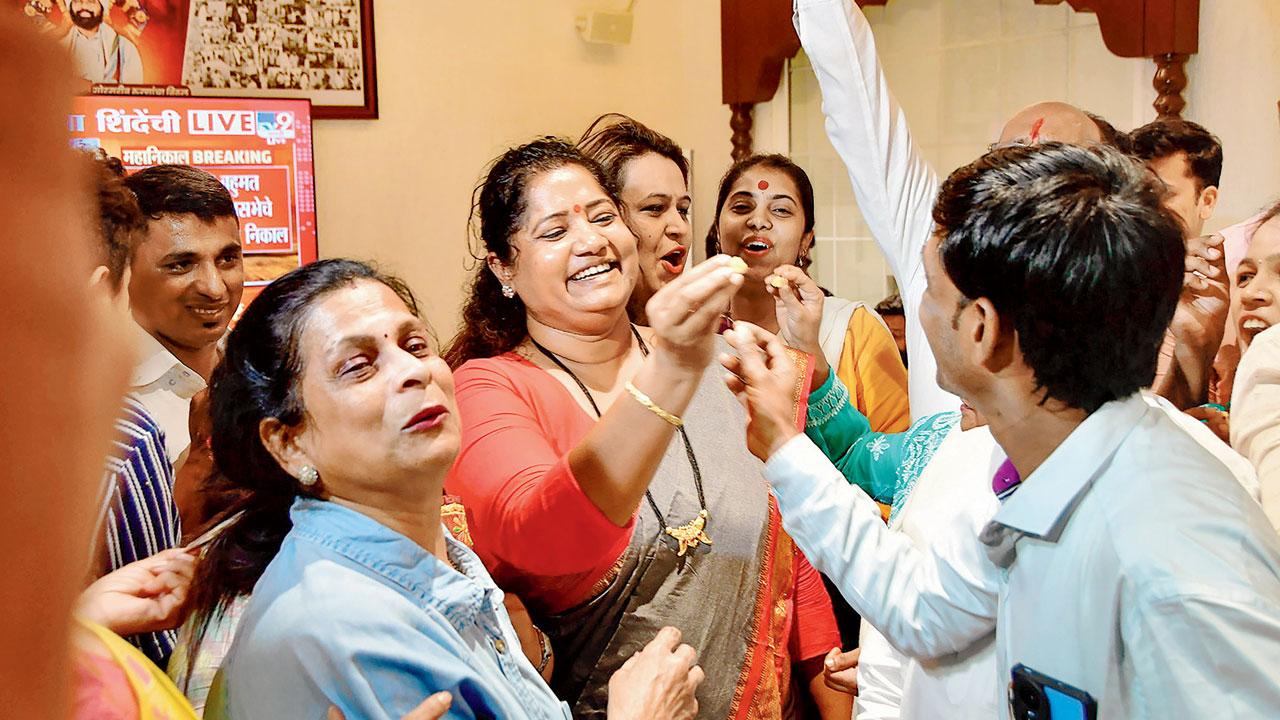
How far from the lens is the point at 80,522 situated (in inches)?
9.5

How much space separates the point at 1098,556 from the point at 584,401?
906mm

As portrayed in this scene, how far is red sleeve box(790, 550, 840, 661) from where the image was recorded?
1815mm

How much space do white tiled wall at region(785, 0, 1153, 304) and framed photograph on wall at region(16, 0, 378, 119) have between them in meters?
1.79

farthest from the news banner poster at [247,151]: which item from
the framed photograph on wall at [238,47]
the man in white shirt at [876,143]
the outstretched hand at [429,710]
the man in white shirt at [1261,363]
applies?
the man in white shirt at [1261,363]

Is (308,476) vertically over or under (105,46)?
under

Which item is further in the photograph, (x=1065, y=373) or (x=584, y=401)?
(x=584, y=401)

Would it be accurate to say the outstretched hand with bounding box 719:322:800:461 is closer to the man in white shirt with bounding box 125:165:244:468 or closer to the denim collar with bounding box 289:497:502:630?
the denim collar with bounding box 289:497:502:630

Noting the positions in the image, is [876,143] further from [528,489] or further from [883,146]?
[528,489]

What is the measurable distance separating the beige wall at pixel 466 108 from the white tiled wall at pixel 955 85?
0.58m

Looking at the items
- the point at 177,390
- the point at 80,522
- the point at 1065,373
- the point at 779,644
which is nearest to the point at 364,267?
the point at 177,390

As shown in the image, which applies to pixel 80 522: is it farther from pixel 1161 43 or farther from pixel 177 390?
pixel 1161 43

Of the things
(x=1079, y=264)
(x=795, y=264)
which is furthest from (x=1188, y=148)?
(x=1079, y=264)

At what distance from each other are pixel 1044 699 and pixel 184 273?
1.47 m

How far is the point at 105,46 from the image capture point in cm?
385
